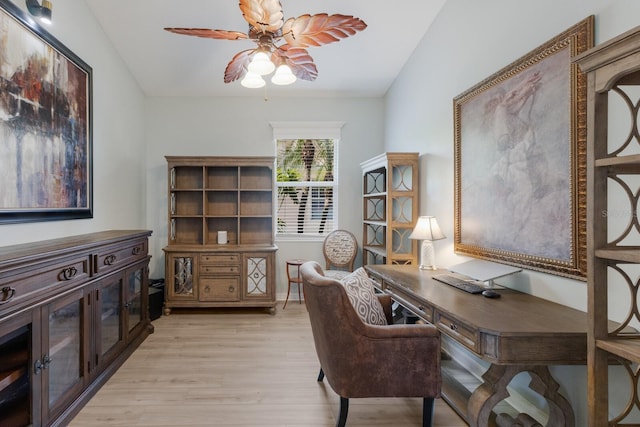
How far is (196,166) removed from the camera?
4.35 m

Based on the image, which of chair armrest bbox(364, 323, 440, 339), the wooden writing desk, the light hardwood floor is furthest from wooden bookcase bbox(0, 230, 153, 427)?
the wooden writing desk

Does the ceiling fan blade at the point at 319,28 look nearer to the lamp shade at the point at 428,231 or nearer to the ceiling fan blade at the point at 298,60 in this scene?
the ceiling fan blade at the point at 298,60

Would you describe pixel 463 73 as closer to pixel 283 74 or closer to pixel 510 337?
pixel 283 74

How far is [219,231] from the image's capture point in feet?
14.7

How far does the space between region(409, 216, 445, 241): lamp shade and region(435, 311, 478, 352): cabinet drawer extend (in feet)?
3.51

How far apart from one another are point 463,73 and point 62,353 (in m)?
3.50

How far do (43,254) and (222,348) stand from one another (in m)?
1.79

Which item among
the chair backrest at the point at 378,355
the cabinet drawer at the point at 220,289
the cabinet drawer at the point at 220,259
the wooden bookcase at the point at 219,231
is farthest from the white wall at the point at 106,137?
the chair backrest at the point at 378,355

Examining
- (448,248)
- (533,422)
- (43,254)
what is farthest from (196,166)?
(533,422)

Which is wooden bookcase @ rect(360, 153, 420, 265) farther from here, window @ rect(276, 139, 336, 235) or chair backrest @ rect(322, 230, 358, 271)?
window @ rect(276, 139, 336, 235)

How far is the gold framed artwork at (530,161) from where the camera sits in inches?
66.9

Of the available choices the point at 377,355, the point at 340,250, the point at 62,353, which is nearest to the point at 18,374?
the point at 62,353

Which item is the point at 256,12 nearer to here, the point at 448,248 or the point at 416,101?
the point at 416,101

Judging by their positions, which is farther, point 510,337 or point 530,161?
point 530,161
